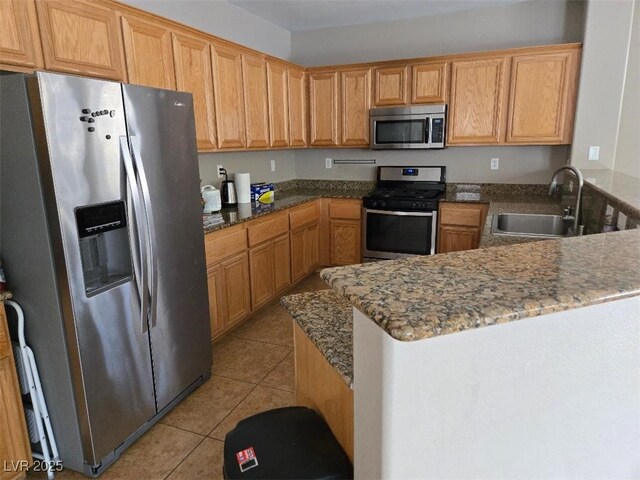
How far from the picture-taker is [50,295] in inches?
65.2

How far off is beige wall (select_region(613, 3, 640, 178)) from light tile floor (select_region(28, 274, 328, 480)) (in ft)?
10.4

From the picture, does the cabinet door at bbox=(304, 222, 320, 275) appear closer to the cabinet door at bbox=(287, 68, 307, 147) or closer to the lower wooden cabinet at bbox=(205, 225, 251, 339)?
the cabinet door at bbox=(287, 68, 307, 147)

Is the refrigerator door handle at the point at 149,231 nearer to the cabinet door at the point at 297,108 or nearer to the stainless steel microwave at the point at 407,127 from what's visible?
the cabinet door at the point at 297,108

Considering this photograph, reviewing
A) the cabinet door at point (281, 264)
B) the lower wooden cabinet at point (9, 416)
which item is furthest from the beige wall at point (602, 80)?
the lower wooden cabinet at point (9, 416)

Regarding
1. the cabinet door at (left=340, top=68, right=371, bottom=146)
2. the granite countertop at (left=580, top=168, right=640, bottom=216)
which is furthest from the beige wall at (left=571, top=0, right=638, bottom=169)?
the cabinet door at (left=340, top=68, right=371, bottom=146)

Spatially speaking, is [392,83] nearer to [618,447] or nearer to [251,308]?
[251,308]

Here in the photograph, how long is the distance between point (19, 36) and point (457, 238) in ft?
11.2

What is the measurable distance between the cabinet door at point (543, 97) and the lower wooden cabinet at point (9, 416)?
391 centimetres

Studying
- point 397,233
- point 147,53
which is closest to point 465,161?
point 397,233

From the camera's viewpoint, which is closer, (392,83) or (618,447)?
(618,447)

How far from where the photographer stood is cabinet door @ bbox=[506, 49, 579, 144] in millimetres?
3516

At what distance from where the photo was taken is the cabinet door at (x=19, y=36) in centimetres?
173

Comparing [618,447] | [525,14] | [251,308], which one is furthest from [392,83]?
[618,447]

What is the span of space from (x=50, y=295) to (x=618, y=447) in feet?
6.22
